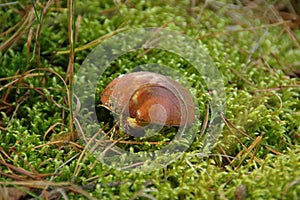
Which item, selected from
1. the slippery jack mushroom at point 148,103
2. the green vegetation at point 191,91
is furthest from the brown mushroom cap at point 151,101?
the green vegetation at point 191,91

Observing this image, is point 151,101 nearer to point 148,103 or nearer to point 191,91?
point 148,103

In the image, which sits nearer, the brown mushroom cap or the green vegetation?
the green vegetation

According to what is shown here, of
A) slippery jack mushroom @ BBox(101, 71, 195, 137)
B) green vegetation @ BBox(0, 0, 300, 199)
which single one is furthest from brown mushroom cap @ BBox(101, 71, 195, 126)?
green vegetation @ BBox(0, 0, 300, 199)

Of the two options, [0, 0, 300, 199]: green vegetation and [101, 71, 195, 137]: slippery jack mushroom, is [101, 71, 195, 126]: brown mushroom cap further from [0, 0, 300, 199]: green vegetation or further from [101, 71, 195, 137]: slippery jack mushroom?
[0, 0, 300, 199]: green vegetation

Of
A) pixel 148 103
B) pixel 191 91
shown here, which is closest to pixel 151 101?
pixel 148 103

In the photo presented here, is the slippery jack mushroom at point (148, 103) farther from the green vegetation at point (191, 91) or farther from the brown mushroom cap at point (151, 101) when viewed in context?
the green vegetation at point (191, 91)

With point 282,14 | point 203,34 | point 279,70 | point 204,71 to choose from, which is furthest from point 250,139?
point 282,14
